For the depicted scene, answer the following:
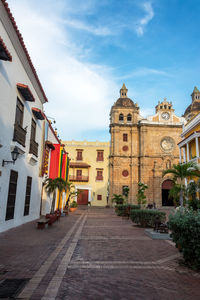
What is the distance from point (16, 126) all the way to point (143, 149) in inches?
1137

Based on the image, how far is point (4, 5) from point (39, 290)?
8689 mm

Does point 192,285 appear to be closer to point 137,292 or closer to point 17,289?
point 137,292

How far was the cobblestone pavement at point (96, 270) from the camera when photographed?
3943 millimetres

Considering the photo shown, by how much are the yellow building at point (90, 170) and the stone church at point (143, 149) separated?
6.34ft

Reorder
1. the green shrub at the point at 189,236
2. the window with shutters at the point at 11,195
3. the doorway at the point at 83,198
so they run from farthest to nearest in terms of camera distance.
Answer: the doorway at the point at 83,198 → the window with shutters at the point at 11,195 → the green shrub at the point at 189,236

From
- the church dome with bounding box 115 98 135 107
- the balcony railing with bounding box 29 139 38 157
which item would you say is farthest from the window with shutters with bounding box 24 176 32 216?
the church dome with bounding box 115 98 135 107

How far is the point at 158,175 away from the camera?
3591 cm

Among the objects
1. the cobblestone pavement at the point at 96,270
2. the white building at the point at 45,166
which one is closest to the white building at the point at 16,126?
the white building at the point at 45,166

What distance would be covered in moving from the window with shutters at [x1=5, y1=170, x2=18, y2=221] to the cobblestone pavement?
2.01 meters

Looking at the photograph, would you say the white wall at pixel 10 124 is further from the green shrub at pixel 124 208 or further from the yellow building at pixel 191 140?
the yellow building at pixel 191 140

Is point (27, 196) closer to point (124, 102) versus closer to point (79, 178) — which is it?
point (79, 178)

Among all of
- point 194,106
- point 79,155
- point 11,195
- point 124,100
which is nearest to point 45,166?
point 11,195

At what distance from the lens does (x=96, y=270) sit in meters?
5.12

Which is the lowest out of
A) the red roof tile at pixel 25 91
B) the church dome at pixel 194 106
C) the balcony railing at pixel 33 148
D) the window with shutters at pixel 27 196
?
the window with shutters at pixel 27 196
